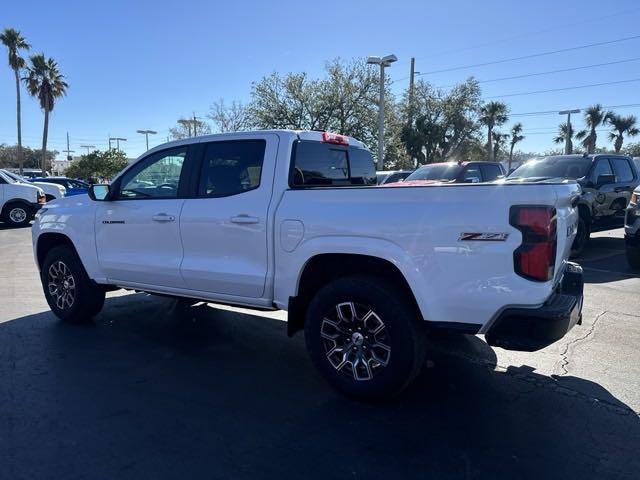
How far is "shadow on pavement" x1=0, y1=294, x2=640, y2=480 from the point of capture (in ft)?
9.59

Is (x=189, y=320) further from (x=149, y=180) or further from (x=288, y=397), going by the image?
(x=288, y=397)

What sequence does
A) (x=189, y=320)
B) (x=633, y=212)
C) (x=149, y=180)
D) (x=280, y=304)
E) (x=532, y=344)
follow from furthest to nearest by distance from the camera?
(x=633, y=212)
(x=189, y=320)
(x=149, y=180)
(x=280, y=304)
(x=532, y=344)

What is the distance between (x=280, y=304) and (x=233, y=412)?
0.90 metres

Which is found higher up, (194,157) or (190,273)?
(194,157)

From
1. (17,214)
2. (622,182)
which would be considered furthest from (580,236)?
(17,214)

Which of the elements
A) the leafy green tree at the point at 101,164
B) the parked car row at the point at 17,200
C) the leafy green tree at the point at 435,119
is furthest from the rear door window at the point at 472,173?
the leafy green tree at the point at 101,164

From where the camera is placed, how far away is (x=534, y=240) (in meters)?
3.04

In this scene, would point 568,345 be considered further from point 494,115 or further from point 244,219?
point 494,115

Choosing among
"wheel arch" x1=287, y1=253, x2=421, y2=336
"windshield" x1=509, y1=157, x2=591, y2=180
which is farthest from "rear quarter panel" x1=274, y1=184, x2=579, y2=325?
"windshield" x1=509, y1=157, x2=591, y2=180

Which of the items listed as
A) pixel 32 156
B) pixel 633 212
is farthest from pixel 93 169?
pixel 633 212

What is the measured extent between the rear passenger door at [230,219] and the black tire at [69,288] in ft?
5.27

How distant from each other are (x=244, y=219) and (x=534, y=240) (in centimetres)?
215

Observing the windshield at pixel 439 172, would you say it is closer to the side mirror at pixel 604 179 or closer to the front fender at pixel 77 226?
the side mirror at pixel 604 179

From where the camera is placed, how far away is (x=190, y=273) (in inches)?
179
